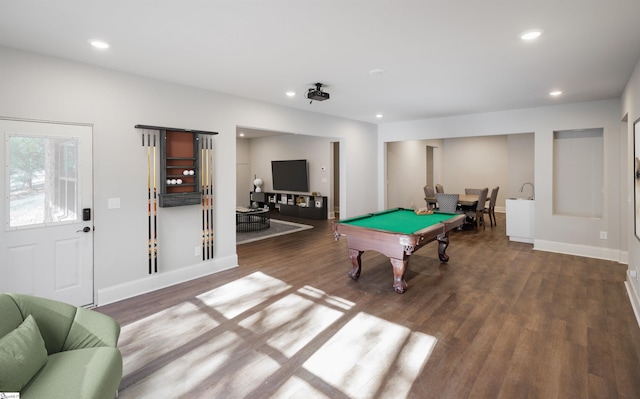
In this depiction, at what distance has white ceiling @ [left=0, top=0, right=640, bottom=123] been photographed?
2365 millimetres

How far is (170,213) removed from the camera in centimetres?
429

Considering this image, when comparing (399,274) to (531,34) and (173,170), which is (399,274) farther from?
(173,170)

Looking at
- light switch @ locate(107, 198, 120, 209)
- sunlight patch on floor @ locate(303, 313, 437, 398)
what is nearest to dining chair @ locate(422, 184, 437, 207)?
sunlight patch on floor @ locate(303, 313, 437, 398)

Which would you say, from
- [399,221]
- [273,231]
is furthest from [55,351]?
[273,231]

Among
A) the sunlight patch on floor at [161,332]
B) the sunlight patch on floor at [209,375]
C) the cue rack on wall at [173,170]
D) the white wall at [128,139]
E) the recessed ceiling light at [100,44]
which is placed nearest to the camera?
the sunlight patch on floor at [209,375]

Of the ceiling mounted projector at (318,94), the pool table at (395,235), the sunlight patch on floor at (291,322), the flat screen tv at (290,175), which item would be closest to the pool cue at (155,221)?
the sunlight patch on floor at (291,322)

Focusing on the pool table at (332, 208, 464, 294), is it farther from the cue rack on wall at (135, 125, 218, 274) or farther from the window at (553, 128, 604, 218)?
the window at (553, 128, 604, 218)

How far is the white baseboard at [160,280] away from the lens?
12.2 feet

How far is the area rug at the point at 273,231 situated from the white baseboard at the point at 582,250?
5032mm

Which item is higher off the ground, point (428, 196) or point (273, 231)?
point (428, 196)

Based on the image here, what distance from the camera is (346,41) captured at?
2.96 metres

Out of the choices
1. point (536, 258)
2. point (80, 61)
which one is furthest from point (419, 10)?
point (536, 258)

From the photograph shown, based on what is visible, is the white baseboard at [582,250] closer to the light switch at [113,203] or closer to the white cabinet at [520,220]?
the white cabinet at [520,220]

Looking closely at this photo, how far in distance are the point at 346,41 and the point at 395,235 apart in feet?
7.07
